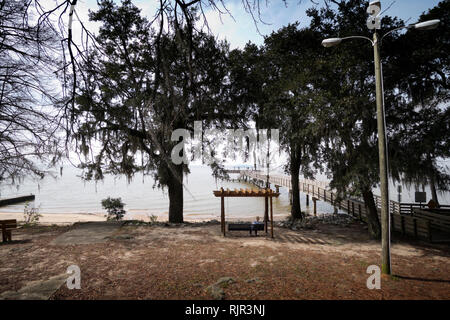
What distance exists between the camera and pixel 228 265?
6383 mm

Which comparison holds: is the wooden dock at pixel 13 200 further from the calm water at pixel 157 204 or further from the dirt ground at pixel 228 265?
the dirt ground at pixel 228 265

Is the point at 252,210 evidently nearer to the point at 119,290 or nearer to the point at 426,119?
the point at 426,119

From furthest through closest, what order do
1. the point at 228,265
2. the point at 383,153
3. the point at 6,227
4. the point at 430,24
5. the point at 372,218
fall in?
the point at 372,218
the point at 6,227
the point at 228,265
the point at 383,153
the point at 430,24

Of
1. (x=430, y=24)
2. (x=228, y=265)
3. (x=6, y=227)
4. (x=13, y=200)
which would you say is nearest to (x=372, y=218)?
(x=228, y=265)

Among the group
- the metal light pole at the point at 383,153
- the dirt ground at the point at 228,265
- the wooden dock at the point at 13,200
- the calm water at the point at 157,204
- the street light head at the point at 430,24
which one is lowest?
the calm water at the point at 157,204

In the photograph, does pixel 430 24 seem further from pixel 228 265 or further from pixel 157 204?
pixel 157 204

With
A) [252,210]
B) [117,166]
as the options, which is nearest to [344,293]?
[117,166]

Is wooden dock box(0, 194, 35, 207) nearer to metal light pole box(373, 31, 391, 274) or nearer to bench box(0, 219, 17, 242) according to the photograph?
bench box(0, 219, 17, 242)

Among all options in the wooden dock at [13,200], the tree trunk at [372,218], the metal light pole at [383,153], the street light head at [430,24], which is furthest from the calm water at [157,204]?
the street light head at [430,24]

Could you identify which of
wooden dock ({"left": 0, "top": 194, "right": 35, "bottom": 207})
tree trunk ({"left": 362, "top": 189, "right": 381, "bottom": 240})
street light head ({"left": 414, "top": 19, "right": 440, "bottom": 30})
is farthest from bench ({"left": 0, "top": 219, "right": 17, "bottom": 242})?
wooden dock ({"left": 0, "top": 194, "right": 35, "bottom": 207})

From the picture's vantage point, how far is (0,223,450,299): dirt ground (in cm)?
481

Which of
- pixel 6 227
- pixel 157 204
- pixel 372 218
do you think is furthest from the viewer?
pixel 157 204

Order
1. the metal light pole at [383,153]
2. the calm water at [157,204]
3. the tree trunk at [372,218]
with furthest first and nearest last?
the calm water at [157,204] → the tree trunk at [372,218] → the metal light pole at [383,153]

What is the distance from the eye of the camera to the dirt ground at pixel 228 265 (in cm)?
481
